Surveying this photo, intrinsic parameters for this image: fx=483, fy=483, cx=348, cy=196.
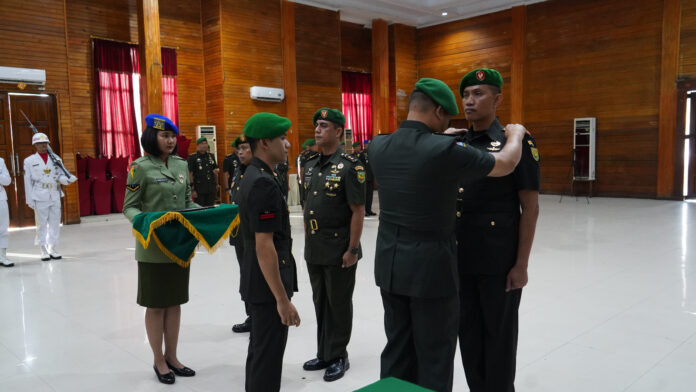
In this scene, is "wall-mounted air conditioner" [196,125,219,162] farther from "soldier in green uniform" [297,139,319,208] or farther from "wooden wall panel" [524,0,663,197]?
"wooden wall panel" [524,0,663,197]

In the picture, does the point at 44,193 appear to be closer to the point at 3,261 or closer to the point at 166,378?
the point at 3,261

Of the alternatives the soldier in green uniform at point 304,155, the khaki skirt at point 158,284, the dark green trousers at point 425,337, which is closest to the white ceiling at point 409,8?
the soldier in green uniform at point 304,155

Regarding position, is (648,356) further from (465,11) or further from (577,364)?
(465,11)

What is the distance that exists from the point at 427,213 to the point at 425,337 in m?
0.50

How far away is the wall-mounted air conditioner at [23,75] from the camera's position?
350 inches

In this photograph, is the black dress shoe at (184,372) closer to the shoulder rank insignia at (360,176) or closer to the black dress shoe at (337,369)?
the black dress shoe at (337,369)

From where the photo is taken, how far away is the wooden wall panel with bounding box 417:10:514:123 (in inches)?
557

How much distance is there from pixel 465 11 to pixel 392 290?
566 inches

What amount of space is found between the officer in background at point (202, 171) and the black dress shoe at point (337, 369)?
6.15 m

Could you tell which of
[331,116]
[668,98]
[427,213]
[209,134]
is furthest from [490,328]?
[668,98]

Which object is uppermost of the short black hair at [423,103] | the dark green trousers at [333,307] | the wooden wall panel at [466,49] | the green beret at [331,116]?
the wooden wall panel at [466,49]

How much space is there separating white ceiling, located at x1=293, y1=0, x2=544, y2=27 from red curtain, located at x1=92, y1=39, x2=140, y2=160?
4.71 m

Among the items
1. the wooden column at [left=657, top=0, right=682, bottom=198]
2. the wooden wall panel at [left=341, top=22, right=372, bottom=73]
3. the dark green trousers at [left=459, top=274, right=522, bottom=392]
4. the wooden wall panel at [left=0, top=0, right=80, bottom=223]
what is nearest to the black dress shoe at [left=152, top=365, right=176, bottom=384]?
the dark green trousers at [left=459, top=274, right=522, bottom=392]

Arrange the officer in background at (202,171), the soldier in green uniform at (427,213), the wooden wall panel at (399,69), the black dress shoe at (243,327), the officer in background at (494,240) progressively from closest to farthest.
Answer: the soldier in green uniform at (427,213) < the officer in background at (494,240) < the black dress shoe at (243,327) < the officer in background at (202,171) < the wooden wall panel at (399,69)
